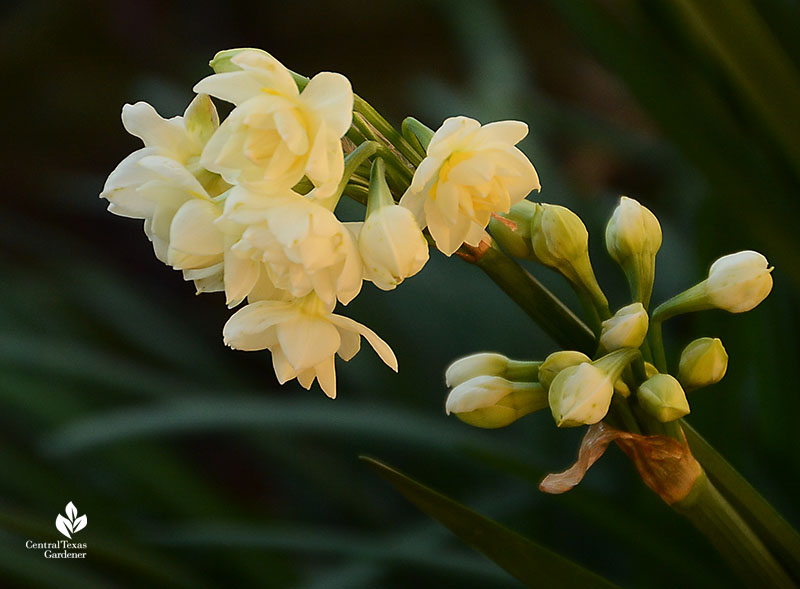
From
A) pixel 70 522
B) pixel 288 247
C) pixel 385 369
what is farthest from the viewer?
pixel 385 369

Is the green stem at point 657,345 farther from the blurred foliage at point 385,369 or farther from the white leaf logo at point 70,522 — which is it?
the white leaf logo at point 70,522

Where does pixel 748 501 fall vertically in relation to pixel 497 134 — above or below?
below

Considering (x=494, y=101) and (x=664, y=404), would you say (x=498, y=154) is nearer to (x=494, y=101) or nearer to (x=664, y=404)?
(x=664, y=404)

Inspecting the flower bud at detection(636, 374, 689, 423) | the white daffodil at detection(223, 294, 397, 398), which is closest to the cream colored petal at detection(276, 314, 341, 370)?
the white daffodil at detection(223, 294, 397, 398)

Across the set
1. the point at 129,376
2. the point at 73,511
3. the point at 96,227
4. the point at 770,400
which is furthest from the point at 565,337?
the point at 96,227

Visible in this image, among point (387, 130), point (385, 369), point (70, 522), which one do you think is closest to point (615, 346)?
point (387, 130)

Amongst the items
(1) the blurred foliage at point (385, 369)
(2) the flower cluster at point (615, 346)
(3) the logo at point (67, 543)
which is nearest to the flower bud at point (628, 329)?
(2) the flower cluster at point (615, 346)

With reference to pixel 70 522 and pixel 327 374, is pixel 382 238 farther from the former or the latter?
pixel 70 522
